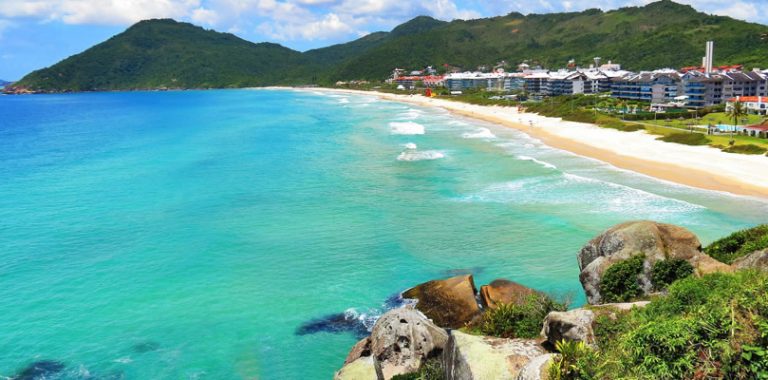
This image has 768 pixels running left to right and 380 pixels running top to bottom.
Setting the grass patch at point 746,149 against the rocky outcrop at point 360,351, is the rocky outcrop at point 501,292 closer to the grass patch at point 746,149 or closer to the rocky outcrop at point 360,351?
the rocky outcrop at point 360,351

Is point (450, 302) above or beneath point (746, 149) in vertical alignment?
beneath

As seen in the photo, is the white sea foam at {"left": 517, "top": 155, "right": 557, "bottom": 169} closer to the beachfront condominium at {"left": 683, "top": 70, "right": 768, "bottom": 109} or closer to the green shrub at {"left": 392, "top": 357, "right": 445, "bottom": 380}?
the green shrub at {"left": 392, "top": 357, "right": 445, "bottom": 380}

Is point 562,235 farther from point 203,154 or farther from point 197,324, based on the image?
point 203,154

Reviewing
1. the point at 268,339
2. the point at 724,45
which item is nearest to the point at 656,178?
the point at 268,339

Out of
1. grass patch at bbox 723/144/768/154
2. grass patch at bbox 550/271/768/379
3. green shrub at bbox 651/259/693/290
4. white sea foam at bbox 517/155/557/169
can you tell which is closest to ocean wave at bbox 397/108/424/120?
white sea foam at bbox 517/155/557/169

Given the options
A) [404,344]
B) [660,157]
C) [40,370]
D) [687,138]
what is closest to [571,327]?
[404,344]

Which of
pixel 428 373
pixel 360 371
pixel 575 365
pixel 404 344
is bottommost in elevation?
pixel 360 371

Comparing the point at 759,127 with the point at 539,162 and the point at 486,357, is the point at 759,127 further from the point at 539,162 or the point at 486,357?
the point at 486,357
